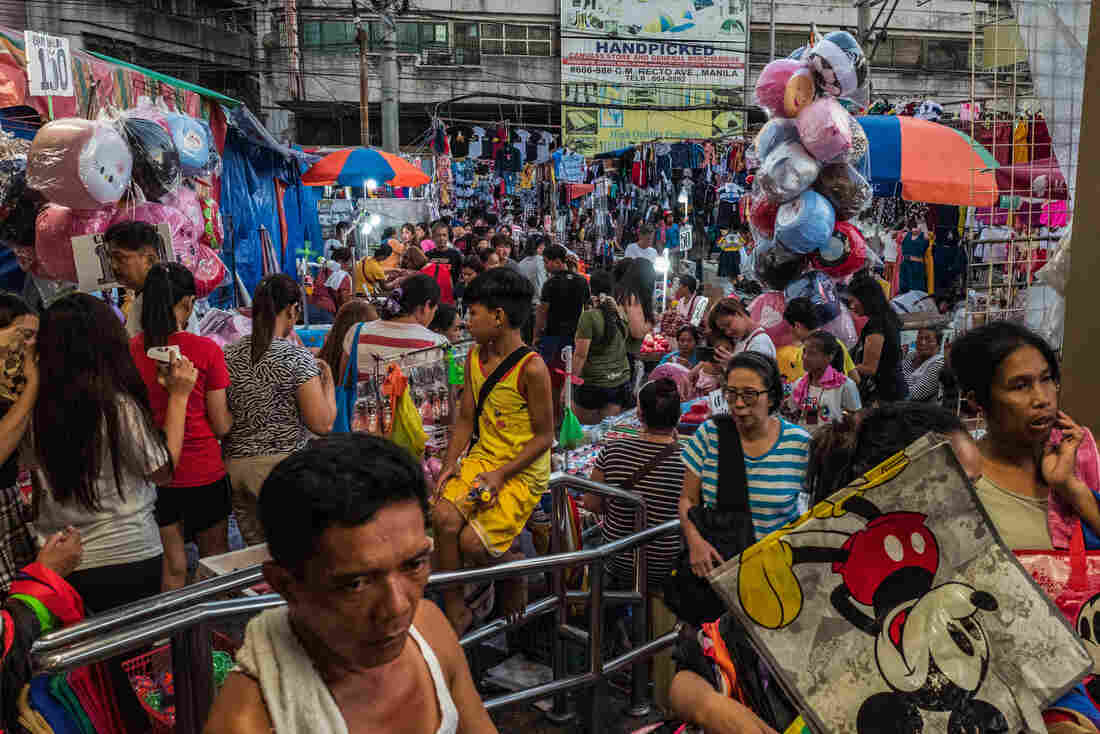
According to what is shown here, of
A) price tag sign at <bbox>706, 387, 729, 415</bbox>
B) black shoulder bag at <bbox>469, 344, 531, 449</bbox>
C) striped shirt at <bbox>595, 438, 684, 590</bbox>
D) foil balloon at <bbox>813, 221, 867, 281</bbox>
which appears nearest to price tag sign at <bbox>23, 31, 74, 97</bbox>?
black shoulder bag at <bbox>469, 344, 531, 449</bbox>

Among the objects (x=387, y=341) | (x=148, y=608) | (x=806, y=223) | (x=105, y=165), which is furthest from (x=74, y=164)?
(x=806, y=223)

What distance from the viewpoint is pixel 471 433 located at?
3.64 meters

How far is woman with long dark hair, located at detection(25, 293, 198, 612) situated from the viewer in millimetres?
2748

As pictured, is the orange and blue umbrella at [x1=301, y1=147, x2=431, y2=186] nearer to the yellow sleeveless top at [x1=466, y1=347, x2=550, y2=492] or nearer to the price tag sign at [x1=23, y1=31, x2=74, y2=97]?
the price tag sign at [x1=23, y1=31, x2=74, y2=97]

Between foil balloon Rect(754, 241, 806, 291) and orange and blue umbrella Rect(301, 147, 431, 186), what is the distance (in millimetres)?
5518

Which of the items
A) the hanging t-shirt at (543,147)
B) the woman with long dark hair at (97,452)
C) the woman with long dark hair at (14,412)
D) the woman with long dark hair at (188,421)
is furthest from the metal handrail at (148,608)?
the hanging t-shirt at (543,147)

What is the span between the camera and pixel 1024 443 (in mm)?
2102

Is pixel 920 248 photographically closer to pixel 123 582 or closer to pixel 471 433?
pixel 471 433

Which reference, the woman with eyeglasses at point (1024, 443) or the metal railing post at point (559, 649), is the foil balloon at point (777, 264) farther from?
the woman with eyeglasses at point (1024, 443)

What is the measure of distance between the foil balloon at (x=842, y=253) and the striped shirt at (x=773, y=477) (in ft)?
10.1

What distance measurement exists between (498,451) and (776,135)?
3.55 metres

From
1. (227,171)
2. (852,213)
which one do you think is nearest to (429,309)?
(852,213)

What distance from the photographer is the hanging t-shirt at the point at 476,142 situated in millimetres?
19312

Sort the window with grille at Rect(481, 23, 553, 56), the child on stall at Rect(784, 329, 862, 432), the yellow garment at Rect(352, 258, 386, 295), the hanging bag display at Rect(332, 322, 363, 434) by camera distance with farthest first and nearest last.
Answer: the window with grille at Rect(481, 23, 553, 56), the yellow garment at Rect(352, 258, 386, 295), the child on stall at Rect(784, 329, 862, 432), the hanging bag display at Rect(332, 322, 363, 434)
